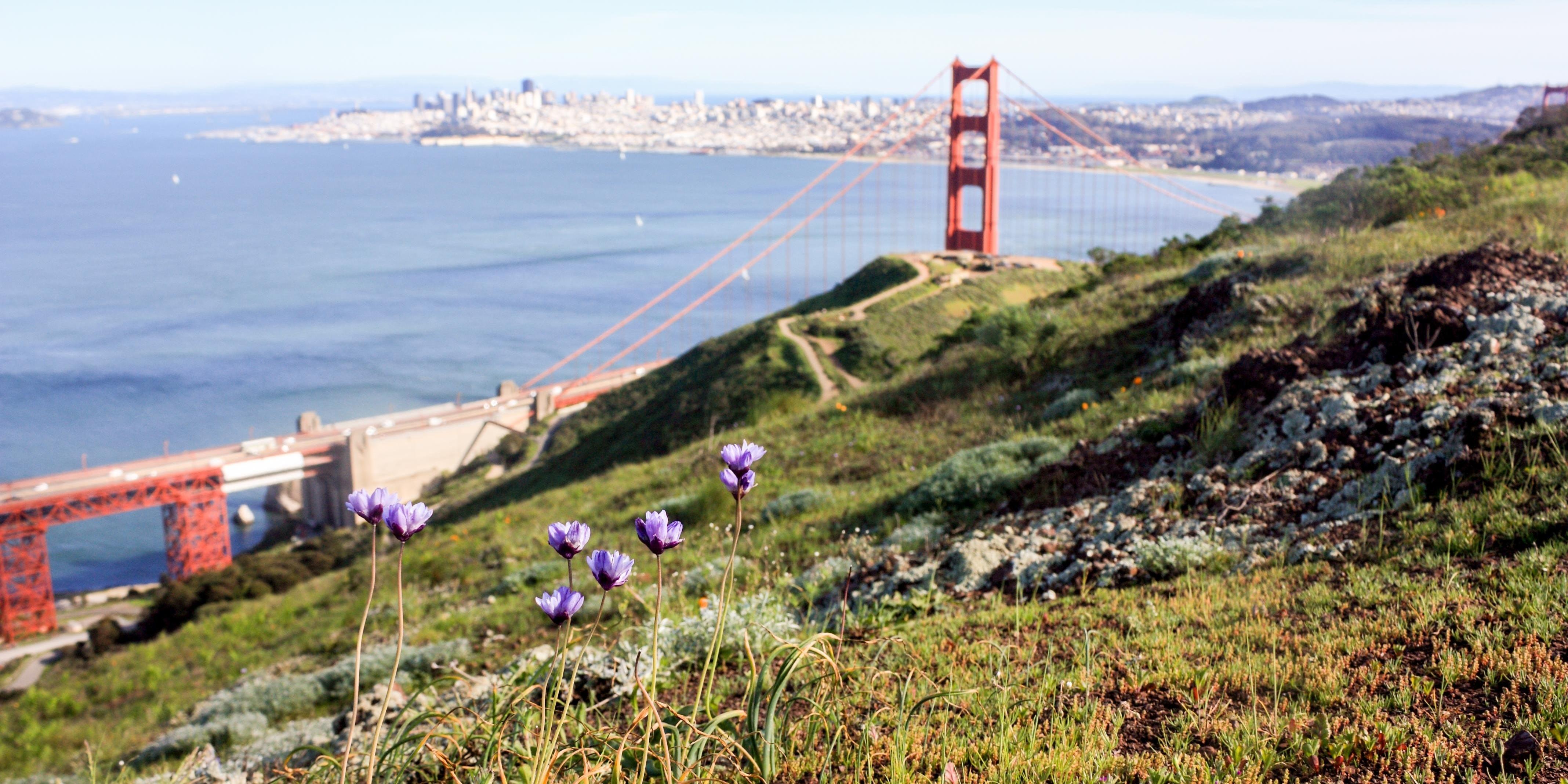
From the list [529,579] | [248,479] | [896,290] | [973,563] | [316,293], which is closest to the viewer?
[973,563]

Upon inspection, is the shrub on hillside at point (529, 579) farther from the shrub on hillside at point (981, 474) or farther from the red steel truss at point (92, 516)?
the red steel truss at point (92, 516)

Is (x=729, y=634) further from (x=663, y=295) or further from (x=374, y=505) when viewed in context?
(x=663, y=295)

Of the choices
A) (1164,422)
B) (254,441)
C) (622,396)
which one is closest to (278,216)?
(254,441)

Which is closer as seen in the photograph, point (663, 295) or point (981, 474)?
point (981, 474)

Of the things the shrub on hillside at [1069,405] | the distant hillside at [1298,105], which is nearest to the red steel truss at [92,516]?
the shrub on hillside at [1069,405]

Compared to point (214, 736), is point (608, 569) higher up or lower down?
higher up

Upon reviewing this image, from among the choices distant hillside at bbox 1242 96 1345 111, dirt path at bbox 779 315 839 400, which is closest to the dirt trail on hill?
dirt path at bbox 779 315 839 400

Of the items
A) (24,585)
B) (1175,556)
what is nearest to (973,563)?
(1175,556)
